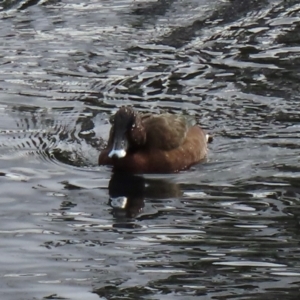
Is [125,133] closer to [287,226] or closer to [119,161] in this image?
[119,161]

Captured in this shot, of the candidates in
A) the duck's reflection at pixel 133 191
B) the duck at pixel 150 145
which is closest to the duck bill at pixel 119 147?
the duck at pixel 150 145

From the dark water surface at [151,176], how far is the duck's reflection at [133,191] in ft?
0.09

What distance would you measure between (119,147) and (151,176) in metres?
0.48

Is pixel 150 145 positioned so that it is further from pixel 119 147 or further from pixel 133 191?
pixel 133 191

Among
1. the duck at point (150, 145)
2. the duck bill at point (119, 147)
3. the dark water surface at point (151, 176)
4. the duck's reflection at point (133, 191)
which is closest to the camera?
the dark water surface at point (151, 176)

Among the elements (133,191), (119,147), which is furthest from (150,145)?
(133,191)

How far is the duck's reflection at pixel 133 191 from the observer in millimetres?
10953

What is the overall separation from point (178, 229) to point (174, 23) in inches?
331

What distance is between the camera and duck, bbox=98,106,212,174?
12281 millimetres

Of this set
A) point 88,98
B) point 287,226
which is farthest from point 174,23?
point 287,226

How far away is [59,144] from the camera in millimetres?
13008

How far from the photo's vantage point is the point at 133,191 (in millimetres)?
11672

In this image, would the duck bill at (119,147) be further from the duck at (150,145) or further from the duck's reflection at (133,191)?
the duck's reflection at (133,191)

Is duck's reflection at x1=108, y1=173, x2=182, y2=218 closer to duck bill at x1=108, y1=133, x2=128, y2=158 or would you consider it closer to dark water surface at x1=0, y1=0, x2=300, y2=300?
dark water surface at x1=0, y1=0, x2=300, y2=300
